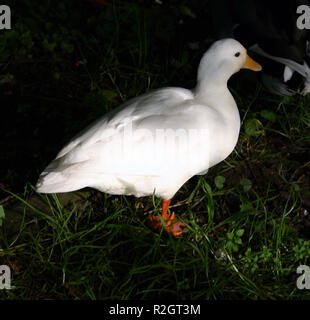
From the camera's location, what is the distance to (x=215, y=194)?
6.14ft

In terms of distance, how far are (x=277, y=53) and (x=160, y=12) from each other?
3.19 feet

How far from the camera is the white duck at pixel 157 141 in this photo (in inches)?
56.7

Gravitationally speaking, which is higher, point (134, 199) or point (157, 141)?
point (157, 141)

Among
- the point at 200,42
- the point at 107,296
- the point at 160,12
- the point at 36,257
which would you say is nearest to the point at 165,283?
the point at 107,296

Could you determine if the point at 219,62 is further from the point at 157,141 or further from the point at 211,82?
the point at 157,141

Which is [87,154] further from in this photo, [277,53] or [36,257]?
[277,53]

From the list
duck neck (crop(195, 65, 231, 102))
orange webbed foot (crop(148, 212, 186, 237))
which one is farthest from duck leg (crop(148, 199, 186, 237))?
duck neck (crop(195, 65, 231, 102))

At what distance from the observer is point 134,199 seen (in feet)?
6.13

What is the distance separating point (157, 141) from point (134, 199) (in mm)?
510

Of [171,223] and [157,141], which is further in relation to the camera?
[171,223]

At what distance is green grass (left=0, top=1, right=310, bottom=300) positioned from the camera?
1.59 meters

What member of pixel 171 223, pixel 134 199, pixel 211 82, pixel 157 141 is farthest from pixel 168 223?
pixel 211 82

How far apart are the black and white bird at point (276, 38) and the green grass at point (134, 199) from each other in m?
0.11

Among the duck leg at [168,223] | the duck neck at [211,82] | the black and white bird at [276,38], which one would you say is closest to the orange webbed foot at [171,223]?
the duck leg at [168,223]
